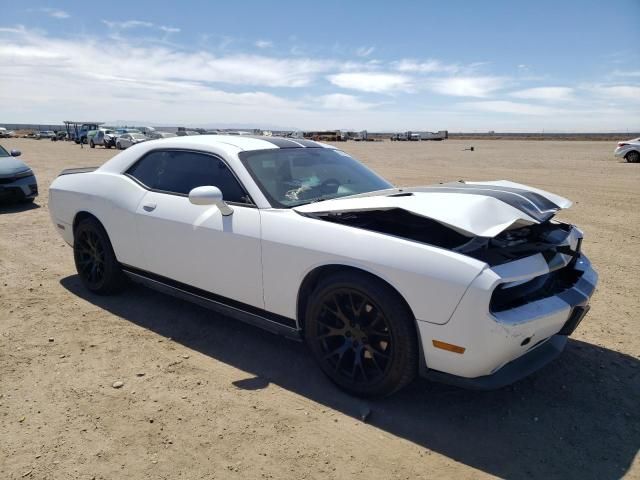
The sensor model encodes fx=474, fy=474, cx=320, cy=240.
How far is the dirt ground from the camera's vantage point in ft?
7.89

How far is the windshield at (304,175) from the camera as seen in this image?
3463mm

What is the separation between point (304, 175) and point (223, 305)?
1.19m

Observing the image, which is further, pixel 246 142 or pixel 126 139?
pixel 126 139

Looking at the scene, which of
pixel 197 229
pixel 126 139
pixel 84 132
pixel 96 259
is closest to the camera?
pixel 197 229

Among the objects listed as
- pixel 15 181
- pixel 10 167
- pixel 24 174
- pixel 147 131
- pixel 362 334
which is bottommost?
pixel 362 334

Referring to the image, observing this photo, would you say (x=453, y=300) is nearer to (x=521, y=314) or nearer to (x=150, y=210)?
(x=521, y=314)

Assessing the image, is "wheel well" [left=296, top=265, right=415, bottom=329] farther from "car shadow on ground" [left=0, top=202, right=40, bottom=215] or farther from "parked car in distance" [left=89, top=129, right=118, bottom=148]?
"parked car in distance" [left=89, top=129, right=118, bottom=148]

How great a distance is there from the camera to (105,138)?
36.7 metres

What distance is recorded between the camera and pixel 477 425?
2.73 m

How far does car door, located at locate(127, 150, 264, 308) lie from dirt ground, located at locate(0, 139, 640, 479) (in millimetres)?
556

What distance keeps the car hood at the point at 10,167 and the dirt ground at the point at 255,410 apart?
5.92 metres

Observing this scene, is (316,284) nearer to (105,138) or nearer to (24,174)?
(24,174)

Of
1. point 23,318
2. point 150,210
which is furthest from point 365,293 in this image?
point 23,318

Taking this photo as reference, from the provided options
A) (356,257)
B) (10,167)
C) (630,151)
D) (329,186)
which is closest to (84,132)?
(10,167)
